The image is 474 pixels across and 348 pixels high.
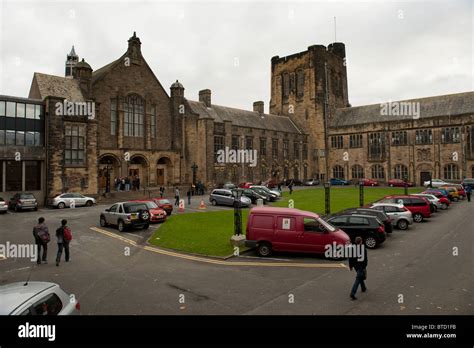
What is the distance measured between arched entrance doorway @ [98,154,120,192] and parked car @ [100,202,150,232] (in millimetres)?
17819

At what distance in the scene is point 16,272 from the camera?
11.7 m

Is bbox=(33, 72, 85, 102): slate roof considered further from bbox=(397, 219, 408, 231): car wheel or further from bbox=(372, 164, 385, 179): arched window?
bbox=(372, 164, 385, 179): arched window

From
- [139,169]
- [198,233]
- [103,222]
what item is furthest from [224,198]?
[139,169]

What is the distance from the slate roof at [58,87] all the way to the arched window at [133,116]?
5420 millimetres

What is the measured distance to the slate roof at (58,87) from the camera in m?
32.0

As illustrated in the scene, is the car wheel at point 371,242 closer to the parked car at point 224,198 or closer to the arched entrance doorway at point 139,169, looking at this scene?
the parked car at point 224,198

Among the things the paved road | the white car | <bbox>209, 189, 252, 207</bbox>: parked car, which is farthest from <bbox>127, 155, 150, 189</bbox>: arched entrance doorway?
the white car

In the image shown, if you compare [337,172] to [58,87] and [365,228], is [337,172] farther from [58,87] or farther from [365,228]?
[365,228]

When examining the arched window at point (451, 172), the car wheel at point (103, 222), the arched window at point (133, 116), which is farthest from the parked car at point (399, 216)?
the arched window at point (451, 172)

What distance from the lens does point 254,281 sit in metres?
10.4

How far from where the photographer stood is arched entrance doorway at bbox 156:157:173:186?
41438 millimetres

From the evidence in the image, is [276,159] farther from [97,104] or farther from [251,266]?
[251,266]

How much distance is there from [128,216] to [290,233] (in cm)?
966

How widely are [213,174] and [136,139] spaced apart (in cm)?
1250
